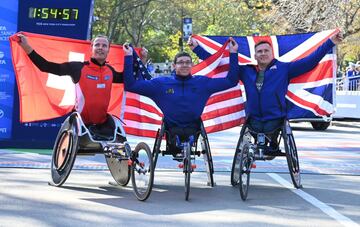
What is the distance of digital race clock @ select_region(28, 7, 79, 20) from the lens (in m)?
12.5

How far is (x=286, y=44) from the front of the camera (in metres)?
10.2

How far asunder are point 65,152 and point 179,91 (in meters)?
1.68

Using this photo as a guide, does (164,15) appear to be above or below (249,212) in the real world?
above

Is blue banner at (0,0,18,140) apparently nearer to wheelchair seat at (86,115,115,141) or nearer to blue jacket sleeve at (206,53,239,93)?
wheelchair seat at (86,115,115,141)

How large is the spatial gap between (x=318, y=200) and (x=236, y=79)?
78.0 inches

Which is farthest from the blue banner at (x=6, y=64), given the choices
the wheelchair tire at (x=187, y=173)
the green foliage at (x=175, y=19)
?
the green foliage at (x=175, y=19)

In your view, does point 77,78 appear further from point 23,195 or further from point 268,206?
point 268,206

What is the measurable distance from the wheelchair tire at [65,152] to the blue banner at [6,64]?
13.9 ft

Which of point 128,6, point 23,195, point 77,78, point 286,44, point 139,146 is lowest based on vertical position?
point 23,195

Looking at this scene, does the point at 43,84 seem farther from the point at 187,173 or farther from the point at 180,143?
the point at 187,173

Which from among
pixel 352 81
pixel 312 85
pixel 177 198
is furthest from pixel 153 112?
pixel 352 81

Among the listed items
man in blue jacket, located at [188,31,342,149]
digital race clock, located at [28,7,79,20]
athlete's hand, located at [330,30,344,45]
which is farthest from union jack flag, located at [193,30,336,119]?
digital race clock, located at [28,7,79,20]

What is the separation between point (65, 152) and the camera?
8.53m

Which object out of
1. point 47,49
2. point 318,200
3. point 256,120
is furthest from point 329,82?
point 47,49
